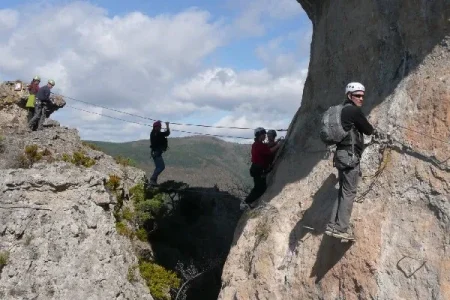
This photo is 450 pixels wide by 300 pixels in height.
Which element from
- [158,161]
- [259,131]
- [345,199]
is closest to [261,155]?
[259,131]

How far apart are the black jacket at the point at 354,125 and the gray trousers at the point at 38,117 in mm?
12932

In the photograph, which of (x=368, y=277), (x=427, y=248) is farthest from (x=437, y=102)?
(x=368, y=277)

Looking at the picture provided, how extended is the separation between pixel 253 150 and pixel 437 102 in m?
5.07

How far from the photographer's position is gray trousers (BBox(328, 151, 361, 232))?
26.7 feet

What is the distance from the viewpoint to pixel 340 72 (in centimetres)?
1082

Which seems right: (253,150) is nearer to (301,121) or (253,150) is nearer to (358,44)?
(301,121)

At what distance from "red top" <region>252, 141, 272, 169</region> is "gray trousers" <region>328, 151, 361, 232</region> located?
427 cm

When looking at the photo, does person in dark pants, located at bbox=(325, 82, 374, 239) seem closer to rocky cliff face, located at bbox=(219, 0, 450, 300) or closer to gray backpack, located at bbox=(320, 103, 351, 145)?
gray backpack, located at bbox=(320, 103, 351, 145)

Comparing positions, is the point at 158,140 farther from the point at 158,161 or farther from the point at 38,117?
the point at 38,117

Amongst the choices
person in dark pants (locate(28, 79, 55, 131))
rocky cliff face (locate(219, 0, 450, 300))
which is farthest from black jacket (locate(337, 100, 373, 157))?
person in dark pants (locate(28, 79, 55, 131))

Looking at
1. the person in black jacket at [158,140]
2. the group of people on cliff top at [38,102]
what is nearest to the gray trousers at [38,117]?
the group of people on cliff top at [38,102]

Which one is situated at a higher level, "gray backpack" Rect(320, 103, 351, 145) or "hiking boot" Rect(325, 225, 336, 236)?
"gray backpack" Rect(320, 103, 351, 145)

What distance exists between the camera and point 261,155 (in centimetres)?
1243

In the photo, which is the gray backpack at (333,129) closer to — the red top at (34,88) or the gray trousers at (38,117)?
the gray trousers at (38,117)
